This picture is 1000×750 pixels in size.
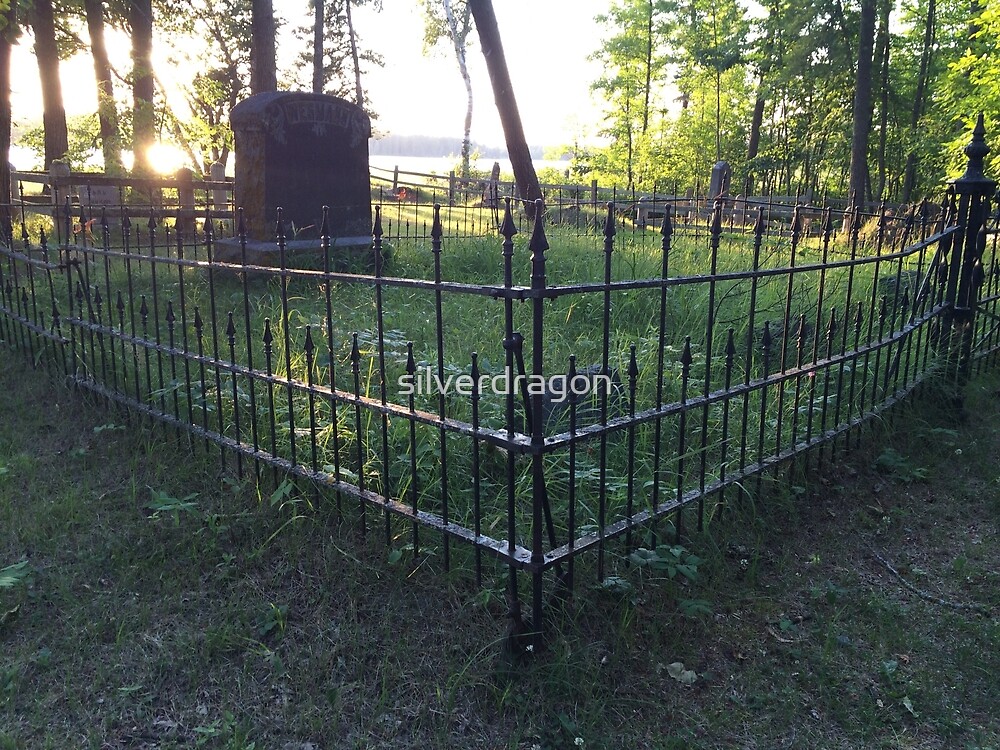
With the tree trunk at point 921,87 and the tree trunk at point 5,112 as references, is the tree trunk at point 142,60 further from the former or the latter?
the tree trunk at point 921,87

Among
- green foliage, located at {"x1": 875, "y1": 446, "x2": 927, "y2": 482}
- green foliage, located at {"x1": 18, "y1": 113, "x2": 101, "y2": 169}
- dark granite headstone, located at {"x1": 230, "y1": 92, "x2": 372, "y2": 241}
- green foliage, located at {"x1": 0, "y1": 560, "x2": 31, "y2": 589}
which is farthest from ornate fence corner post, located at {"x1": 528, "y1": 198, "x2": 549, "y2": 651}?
green foliage, located at {"x1": 18, "y1": 113, "x2": 101, "y2": 169}

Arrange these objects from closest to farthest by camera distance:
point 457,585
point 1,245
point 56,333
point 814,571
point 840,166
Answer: point 457,585 < point 814,571 < point 56,333 < point 1,245 < point 840,166

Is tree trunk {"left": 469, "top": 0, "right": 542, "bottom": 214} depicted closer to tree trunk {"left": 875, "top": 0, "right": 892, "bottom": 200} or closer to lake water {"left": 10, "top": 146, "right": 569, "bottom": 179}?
lake water {"left": 10, "top": 146, "right": 569, "bottom": 179}

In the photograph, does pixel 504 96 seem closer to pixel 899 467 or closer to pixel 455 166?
pixel 899 467

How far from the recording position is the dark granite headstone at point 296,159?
8141 millimetres

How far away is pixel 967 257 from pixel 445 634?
399cm

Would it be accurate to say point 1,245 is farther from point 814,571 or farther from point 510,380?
point 814,571

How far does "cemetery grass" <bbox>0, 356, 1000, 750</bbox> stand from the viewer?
2.41m

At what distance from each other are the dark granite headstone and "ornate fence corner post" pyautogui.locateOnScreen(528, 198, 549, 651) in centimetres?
609

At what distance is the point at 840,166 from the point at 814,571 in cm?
2934

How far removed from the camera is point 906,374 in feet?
14.7

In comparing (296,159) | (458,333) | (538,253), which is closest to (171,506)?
(538,253)

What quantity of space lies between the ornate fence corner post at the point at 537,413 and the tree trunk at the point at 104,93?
14.5 metres

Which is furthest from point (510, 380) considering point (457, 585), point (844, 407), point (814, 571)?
point (844, 407)
